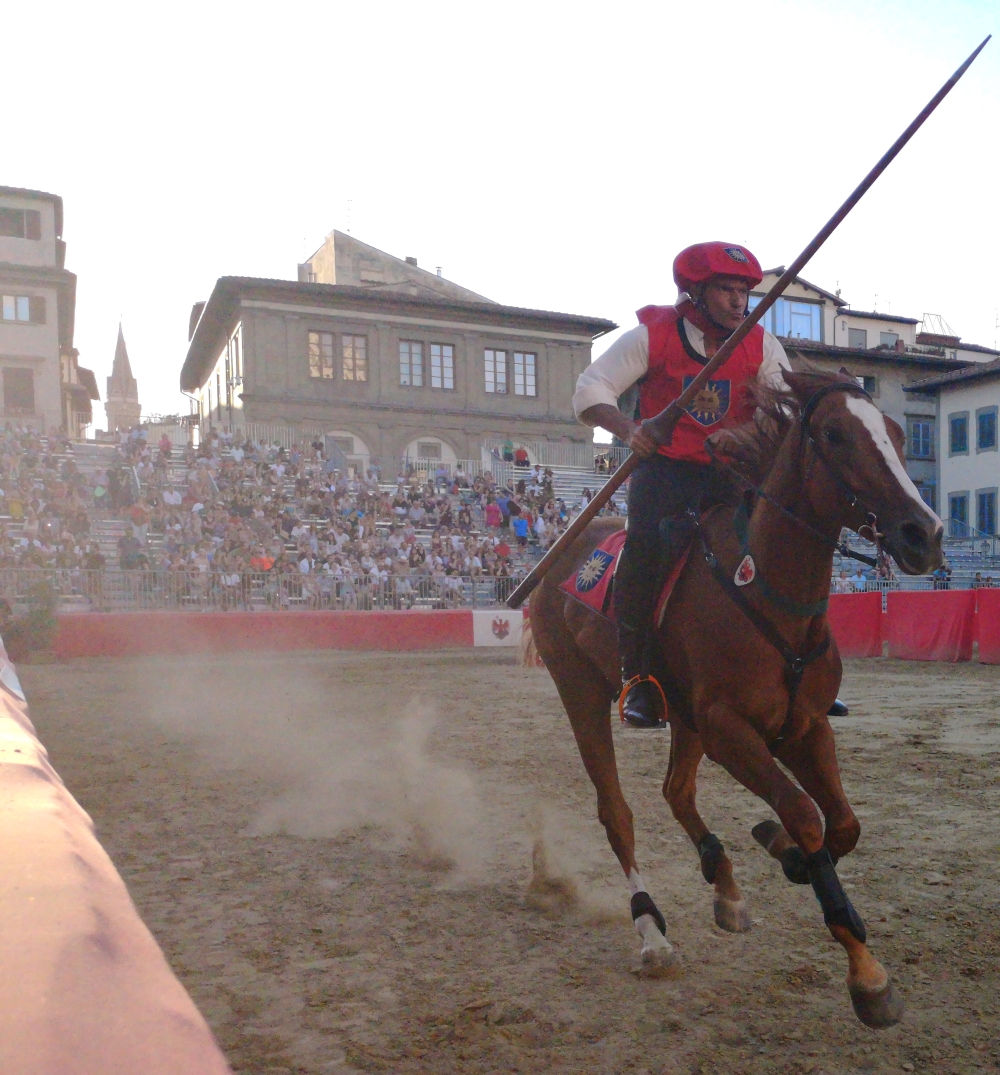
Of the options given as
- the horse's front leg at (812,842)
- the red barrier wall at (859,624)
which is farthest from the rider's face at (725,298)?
the red barrier wall at (859,624)

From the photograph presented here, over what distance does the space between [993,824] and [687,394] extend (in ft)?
11.4

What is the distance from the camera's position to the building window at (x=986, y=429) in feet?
149

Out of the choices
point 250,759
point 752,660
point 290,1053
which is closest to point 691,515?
point 752,660

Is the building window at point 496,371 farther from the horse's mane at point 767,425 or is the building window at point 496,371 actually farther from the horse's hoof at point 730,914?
the horse's hoof at point 730,914

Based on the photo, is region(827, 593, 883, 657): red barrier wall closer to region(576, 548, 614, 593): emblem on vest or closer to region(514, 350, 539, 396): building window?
region(576, 548, 614, 593): emblem on vest

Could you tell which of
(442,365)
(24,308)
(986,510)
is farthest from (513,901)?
(986,510)

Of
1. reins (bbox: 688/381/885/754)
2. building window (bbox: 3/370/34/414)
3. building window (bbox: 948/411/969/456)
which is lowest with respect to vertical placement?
reins (bbox: 688/381/885/754)

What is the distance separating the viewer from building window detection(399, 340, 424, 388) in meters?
41.7

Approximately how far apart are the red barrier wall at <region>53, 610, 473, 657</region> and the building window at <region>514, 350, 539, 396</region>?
22.6 meters

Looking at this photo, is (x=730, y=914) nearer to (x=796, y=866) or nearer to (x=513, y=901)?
(x=796, y=866)

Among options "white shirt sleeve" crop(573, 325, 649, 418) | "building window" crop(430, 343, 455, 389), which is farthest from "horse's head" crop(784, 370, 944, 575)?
"building window" crop(430, 343, 455, 389)

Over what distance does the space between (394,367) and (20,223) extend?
61.3ft

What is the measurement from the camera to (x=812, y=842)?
3.47 m

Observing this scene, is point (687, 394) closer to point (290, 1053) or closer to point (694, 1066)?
point (694, 1066)
